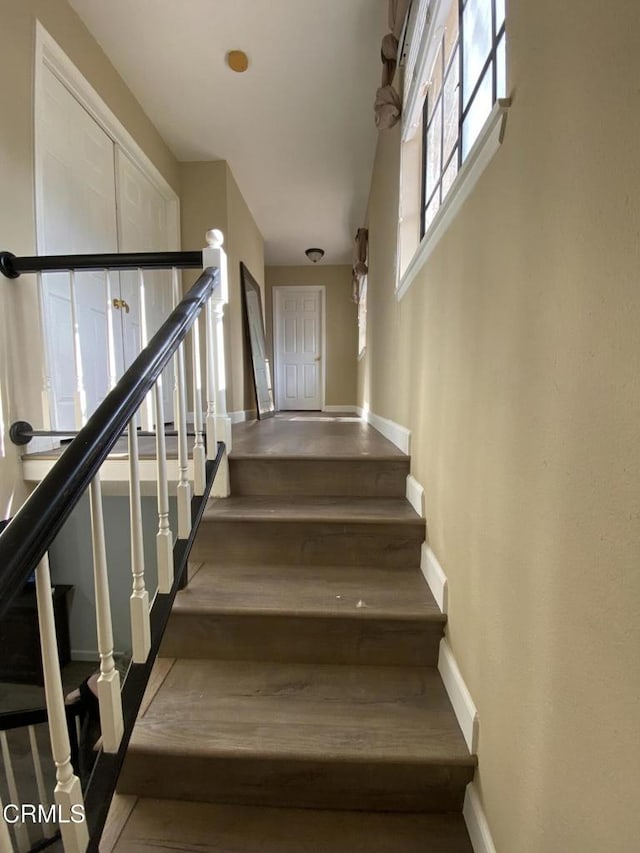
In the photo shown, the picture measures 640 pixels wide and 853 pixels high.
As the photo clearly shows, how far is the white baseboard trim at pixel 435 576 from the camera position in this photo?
50.2 inches

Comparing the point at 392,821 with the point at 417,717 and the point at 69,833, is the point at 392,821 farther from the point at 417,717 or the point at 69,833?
the point at 69,833

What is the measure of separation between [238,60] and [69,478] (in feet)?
10.2

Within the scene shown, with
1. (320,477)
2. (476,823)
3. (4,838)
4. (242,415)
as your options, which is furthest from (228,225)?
(476,823)

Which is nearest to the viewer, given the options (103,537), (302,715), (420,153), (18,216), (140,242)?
(103,537)

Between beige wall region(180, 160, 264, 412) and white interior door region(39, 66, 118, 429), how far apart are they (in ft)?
3.40

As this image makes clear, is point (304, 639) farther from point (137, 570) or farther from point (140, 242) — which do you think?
point (140, 242)

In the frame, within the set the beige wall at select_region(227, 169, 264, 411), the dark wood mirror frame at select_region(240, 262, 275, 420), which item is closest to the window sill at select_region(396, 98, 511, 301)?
the beige wall at select_region(227, 169, 264, 411)

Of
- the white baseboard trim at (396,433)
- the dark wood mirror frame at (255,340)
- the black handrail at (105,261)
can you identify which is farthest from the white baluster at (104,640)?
the dark wood mirror frame at (255,340)

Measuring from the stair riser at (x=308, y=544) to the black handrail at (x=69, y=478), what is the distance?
779mm

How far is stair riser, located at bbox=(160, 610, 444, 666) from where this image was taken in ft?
4.23

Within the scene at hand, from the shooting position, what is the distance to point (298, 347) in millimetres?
7055

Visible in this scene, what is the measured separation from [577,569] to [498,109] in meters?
0.94

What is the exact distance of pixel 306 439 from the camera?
261cm


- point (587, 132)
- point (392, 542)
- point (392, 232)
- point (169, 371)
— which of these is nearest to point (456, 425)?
point (392, 542)
